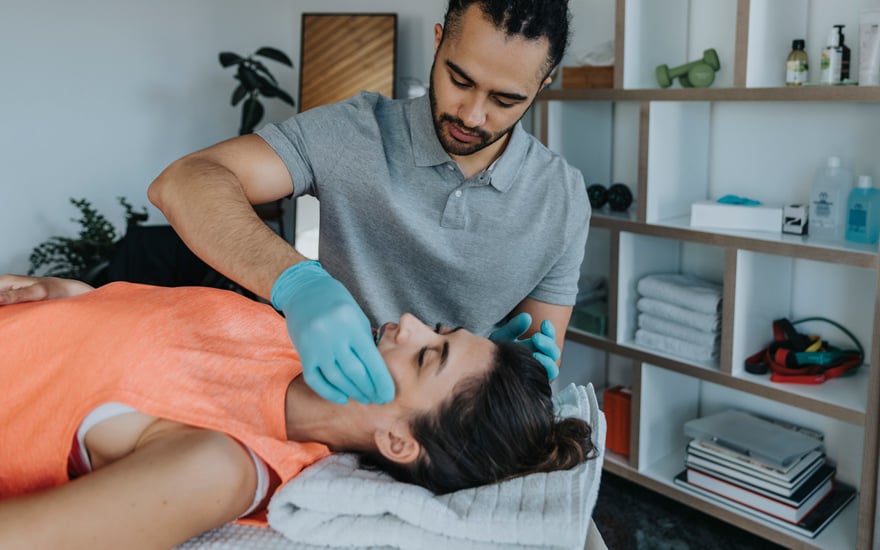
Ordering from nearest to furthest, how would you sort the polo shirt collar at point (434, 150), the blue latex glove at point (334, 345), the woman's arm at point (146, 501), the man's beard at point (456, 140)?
the woman's arm at point (146, 501)
the blue latex glove at point (334, 345)
the man's beard at point (456, 140)
the polo shirt collar at point (434, 150)

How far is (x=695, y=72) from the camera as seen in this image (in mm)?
2449

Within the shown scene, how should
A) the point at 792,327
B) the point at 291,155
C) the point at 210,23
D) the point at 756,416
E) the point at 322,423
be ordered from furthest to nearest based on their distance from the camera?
1. the point at 210,23
2. the point at 756,416
3. the point at 792,327
4. the point at 291,155
5. the point at 322,423

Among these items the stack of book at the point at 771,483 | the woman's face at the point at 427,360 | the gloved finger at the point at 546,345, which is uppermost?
the woman's face at the point at 427,360

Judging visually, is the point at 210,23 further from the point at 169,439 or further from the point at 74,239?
the point at 169,439

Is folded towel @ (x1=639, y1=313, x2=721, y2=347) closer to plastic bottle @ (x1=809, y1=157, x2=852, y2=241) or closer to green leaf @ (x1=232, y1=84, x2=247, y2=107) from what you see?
plastic bottle @ (x1=809, y1=157, x2=852, y2=241)

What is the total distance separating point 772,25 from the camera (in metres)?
2.26

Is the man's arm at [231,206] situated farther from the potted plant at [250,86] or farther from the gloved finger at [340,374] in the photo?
the potted plant at [250,86]

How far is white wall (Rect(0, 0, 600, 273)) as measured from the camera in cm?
331

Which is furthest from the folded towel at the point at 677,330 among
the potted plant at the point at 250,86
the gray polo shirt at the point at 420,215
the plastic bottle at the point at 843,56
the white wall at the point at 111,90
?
the potted plant at the point at 250,86

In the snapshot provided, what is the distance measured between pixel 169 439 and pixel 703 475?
189cm

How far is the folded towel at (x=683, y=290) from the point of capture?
2430 mm

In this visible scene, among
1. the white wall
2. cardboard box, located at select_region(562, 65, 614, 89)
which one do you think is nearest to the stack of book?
cardboard box, located at select_region(562, 65, 614, 89)

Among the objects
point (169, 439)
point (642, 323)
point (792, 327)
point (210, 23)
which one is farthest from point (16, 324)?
point (210, 23)

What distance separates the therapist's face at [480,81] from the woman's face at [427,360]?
424 mm
